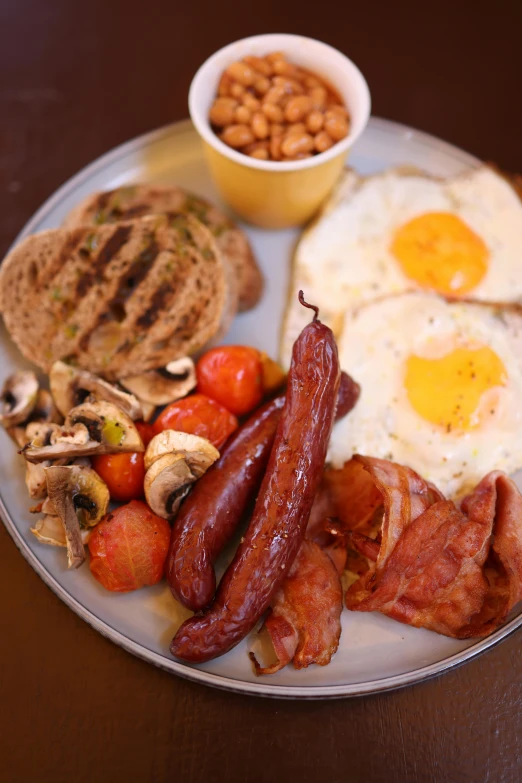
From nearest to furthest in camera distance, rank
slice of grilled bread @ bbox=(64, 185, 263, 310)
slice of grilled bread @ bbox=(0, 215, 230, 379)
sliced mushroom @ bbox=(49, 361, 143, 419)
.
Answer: sliced mushroom @ bbox=(49, 361, 143, 419)
slice of grilled bread @ bbox=(0, 215, 230, 379)
slice of grilled bread @ bbox=(64, 185, 263, 310)

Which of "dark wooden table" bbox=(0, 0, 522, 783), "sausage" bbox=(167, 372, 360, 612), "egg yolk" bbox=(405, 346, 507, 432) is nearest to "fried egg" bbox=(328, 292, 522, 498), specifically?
"egg yolk" bbox=(405, 346, 507, 432)

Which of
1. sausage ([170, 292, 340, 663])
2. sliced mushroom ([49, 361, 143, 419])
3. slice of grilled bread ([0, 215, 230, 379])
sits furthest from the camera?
slice of grilled bread ([0, 215, 230, 379])

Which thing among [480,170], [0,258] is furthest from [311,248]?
[0,258]

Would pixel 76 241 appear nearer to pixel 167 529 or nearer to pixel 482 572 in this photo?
pixel 167 529

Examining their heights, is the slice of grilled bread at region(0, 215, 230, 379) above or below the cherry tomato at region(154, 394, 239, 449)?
above

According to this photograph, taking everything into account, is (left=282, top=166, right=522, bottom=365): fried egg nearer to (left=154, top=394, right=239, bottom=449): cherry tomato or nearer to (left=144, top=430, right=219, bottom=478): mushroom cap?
(left=154, top=394, right=239, bottom=449): cherry tomato

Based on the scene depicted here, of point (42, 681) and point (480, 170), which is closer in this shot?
point (42, 681)
